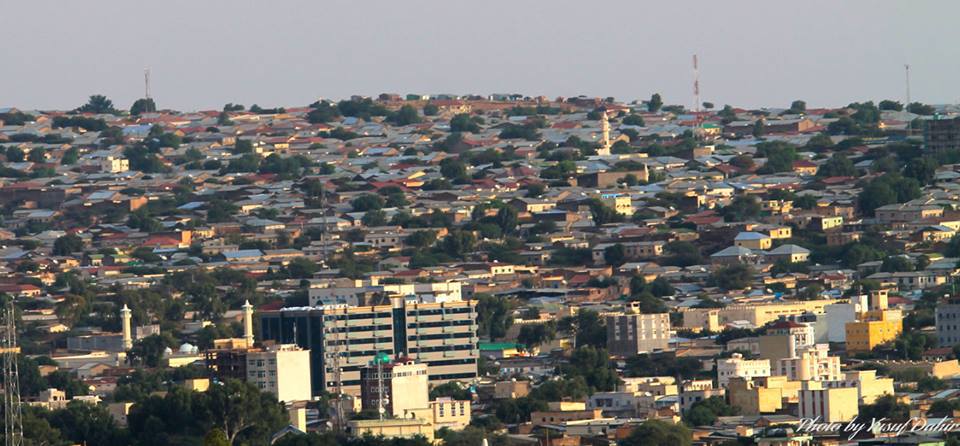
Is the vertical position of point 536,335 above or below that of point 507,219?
below

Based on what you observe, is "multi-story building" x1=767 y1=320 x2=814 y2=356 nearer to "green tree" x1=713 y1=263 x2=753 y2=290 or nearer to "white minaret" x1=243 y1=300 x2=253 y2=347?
"white minaret" x1=243 y1=300 x2=253 y2=347

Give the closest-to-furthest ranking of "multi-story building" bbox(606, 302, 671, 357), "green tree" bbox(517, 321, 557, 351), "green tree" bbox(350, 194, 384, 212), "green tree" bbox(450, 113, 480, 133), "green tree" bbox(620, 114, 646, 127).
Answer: "multi-story building" bbox(606, 302, 671, 357)
"green tree" bbox(517, 321, 557, 351)
"green tree" bbox(350, 194, 384, 212)
"green tree" bbox(450, 113, 480, 133)
"green tree" bbox(620, 114, 646, 127)

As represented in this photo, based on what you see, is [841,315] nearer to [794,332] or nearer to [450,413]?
[794,332]

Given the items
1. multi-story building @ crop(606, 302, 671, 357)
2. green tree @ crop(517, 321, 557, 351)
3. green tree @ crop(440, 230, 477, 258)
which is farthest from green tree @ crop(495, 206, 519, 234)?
multi-story building @ crop(606, 302, 671, 357)

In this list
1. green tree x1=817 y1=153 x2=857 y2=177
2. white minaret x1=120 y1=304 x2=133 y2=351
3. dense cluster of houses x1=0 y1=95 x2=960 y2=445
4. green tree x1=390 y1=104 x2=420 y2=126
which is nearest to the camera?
dense cluster of houses x1=0 y1=95 x2=960 y2=445

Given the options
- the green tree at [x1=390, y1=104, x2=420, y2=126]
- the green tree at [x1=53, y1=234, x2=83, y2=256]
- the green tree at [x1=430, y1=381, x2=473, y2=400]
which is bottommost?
the green tree at [x1=430, y1=381, x2=473, y2=400]

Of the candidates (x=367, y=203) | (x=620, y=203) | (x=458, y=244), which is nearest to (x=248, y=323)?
(x=458, y=244)

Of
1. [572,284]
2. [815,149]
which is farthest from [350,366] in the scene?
[815,149]
